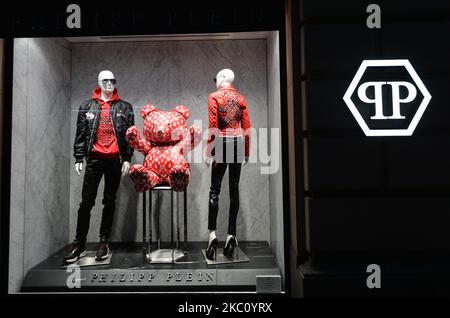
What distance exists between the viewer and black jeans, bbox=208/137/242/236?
9.09 ft

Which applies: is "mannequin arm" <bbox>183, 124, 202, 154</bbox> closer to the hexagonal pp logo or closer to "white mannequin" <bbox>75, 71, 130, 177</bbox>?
"white mannequin" <bbox>75, 71, 130, 177</bbox>

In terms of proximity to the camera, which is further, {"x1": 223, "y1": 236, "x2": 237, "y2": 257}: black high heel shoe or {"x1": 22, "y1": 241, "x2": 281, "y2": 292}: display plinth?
{"x1": 223, "y1": 236, "x2": 237, "y2": 257}: black high heel shoe

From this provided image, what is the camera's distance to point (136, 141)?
109 inches

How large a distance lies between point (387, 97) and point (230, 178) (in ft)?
4.53

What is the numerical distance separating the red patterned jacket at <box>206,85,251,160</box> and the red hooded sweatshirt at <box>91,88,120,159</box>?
2.71ft

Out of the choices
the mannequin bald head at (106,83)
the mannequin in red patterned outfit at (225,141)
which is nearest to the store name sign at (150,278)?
the mannequin in red patterned outfit at (225,141)

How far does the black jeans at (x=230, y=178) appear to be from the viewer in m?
2.77

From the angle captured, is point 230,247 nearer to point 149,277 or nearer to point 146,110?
point 149,277

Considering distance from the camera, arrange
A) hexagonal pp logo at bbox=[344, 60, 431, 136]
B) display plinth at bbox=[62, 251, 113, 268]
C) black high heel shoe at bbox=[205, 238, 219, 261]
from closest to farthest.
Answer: hexagonal pp logo at bbox=[344, 60, 431, 136], display plinth at bbox=[62, 251, 113, 268], black high heel shoe at bbox=[205, 238, 219, 261]

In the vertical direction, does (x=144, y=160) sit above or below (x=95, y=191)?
above

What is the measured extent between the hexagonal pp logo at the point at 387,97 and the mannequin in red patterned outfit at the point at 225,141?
0.96 meters

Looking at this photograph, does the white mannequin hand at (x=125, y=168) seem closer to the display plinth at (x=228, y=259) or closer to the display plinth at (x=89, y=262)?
the display plinth at (x=89, y=262)

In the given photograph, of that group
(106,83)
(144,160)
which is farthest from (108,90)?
(144,160)

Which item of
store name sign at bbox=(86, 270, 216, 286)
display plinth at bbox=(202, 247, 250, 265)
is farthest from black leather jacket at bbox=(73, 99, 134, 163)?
display plinth at bbox=(202, 247, 250, 265)
